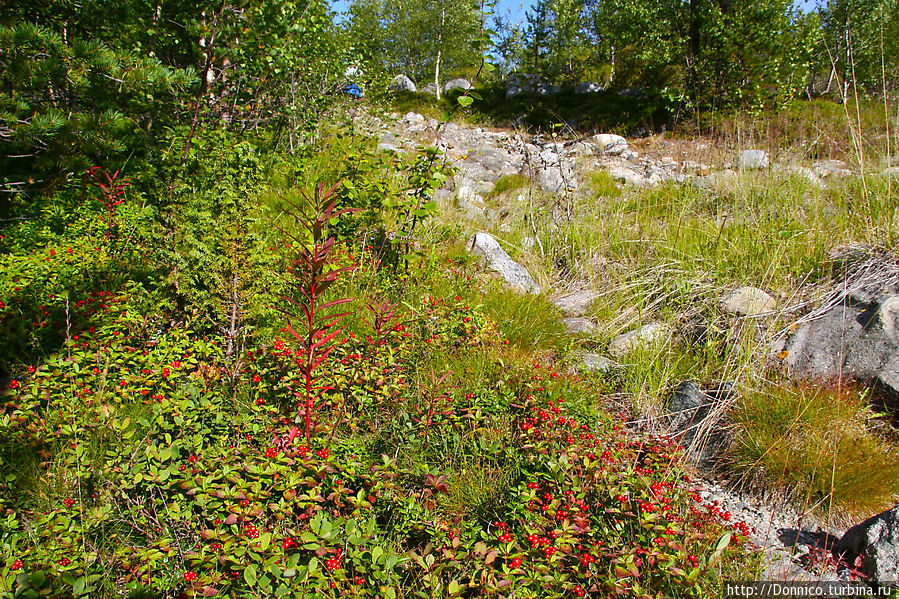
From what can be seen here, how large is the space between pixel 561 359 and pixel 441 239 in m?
1.65

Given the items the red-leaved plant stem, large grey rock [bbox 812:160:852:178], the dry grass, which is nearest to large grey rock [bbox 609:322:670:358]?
the dry grass

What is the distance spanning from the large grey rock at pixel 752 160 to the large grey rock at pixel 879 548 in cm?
380

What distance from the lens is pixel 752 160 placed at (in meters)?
5.05

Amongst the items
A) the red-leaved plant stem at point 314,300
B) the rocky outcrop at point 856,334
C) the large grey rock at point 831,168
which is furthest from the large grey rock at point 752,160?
the red-leaved plant stem at point 314,300

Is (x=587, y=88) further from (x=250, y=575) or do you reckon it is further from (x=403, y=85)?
(x=250, y=575)

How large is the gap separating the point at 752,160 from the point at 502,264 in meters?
3.06

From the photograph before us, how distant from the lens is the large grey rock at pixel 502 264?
12.9 ft

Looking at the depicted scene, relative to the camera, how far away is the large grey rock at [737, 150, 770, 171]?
195 inches

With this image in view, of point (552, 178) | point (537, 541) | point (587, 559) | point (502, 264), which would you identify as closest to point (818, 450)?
point (587, 559)

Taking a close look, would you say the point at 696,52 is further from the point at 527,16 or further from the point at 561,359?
the point at 527,16

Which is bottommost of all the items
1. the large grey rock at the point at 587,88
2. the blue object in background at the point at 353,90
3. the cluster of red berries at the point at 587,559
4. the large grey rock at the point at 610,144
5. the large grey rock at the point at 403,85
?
the cluster of red berries at the point at 587,559

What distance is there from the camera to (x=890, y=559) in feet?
5.77

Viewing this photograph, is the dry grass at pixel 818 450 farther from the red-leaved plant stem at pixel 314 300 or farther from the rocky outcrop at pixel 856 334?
the red-leaved plant stem at pixel 314 300

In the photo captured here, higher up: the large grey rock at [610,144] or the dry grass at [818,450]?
the large grey rock at [610,144]
